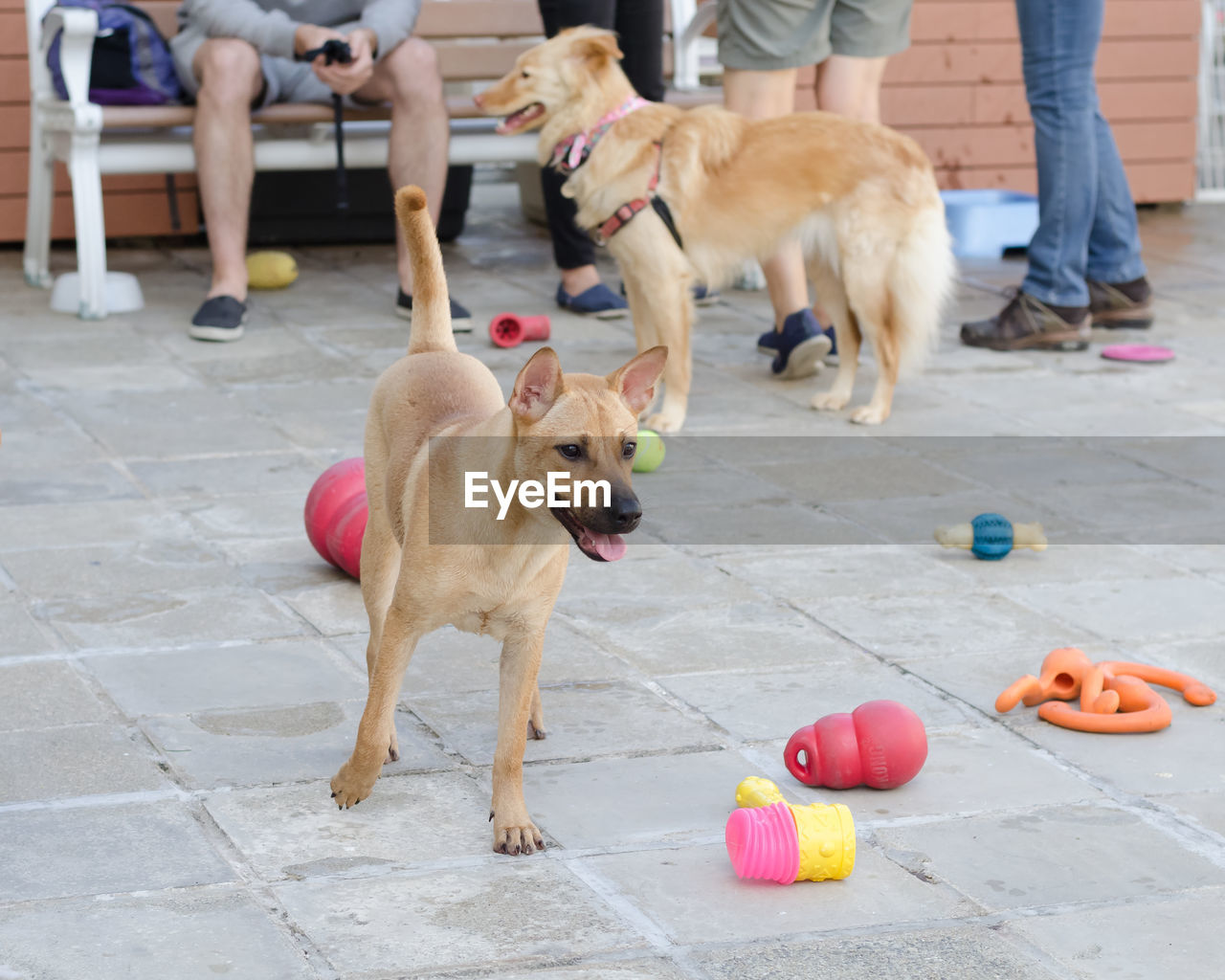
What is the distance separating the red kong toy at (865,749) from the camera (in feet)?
9.10

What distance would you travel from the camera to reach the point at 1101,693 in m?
3.15

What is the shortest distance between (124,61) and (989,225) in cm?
424

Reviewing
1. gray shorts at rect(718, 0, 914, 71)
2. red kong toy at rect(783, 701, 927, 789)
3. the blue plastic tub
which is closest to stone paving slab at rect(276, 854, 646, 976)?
red kong toy at rect(783, 701, 927, 789)

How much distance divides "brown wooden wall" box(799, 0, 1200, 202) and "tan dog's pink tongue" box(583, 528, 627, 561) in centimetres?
661

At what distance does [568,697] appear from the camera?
3.24 m

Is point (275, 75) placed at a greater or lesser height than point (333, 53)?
lesser

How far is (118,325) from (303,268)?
53.7 inches

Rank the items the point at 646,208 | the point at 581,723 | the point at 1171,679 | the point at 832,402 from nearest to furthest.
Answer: the point at 581,723
the point at 1171,679
the point at 646,208
the point at 832,402

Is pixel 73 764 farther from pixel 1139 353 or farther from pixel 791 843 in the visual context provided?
pixel 1139 353

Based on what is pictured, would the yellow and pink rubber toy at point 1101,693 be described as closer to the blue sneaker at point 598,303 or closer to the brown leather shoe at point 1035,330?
the brown leather shoe at point 1035,330

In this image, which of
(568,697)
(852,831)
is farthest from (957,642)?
(852,831)

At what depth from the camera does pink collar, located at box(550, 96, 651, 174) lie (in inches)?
210

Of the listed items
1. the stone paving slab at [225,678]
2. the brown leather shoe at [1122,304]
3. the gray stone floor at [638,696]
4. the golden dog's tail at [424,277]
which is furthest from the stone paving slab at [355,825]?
the brown leather shoe at [1122,304]

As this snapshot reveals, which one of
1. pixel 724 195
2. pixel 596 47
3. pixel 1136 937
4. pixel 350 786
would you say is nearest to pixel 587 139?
pixel 596 47
